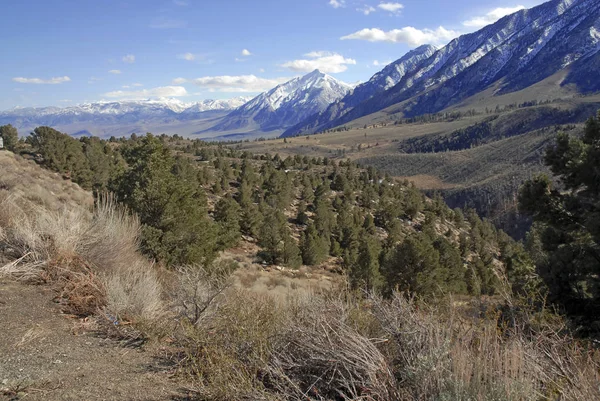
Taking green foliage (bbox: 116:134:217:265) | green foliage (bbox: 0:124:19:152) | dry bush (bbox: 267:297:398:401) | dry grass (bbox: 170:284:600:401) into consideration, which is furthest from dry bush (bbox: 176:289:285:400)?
green foliage (bbox: 0:124:19:152)

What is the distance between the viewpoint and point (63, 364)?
12.2 ft

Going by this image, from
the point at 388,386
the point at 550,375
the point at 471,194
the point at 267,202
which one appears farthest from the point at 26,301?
the point at 471,194

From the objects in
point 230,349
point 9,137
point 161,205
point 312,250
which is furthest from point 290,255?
point 9,137

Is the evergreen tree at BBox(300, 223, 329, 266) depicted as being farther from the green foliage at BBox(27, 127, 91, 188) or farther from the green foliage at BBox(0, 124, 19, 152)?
the green foliage at BBox(0, 124, 19, 152)

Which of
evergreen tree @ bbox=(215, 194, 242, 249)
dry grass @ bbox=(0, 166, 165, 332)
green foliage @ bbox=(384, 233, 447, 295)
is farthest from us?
evergreen tree @ bbox=(215, 194, 242, 249)

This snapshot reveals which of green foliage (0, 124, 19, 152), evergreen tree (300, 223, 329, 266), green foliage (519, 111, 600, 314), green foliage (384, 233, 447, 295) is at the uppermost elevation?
green foliage (0, 124, 19, 152)

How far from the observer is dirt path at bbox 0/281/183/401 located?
3.29 metres

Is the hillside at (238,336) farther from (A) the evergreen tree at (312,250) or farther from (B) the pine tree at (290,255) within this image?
(A) the evergreen tree at (312,250)

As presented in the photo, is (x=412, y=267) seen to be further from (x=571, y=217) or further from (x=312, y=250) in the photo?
(x=312, y=250)

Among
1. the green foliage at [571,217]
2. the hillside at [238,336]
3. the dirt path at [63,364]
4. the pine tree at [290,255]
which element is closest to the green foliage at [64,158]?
the pine tree at [290,255]

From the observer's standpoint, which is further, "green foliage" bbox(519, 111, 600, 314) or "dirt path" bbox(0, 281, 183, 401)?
"green foliage" bbox(519, 111, 600, 314)

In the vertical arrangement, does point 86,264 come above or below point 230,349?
above

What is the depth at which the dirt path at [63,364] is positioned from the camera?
10.8 feet

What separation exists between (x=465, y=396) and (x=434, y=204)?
158ft
